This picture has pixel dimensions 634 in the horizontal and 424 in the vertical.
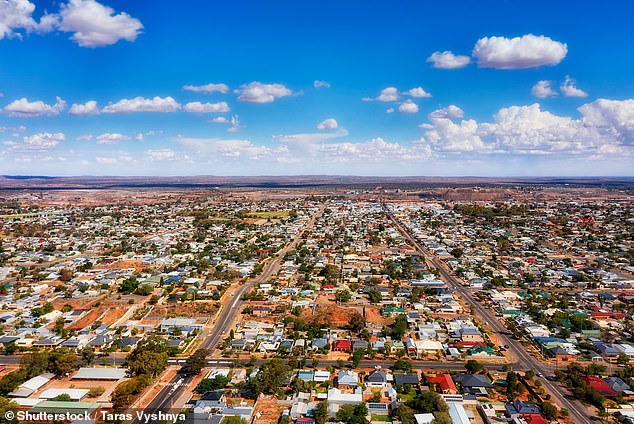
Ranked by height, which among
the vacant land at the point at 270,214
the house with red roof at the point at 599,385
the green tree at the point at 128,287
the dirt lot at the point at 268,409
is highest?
the vacant land at the point at 270,214

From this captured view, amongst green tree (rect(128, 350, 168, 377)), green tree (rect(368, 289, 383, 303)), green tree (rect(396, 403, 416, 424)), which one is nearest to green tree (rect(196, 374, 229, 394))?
green tree (rect(128, 350, 168, 377))

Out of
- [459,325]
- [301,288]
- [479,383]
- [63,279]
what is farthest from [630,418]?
[63,279]

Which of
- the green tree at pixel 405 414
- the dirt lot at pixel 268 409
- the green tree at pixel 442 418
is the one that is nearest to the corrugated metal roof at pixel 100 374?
the dirt lot at pixel 268 409

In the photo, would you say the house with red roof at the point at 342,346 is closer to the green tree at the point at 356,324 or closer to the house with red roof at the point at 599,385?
the green tree at the point at 356,324

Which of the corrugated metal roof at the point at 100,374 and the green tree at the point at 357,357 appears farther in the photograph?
the green tree at the point at 357,357

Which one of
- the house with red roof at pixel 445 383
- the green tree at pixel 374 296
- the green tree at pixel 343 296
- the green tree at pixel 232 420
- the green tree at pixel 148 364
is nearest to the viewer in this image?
the green tree at pixel 232 420

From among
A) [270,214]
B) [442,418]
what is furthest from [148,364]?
[270,214]
